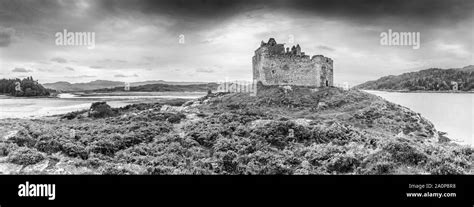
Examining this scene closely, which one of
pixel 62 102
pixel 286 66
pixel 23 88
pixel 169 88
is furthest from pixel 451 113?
pixel 23 88

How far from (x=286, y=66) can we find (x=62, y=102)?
24603mm

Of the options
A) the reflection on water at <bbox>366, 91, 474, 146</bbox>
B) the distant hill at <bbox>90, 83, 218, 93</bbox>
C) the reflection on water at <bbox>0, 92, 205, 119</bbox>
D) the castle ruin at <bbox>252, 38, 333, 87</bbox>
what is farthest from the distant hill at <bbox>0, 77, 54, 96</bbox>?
Result: the reflection on water at <bbox>366, 91, 474, 146</bbox>

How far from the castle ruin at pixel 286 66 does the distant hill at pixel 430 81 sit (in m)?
33.1

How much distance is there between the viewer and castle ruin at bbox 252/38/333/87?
2653cm

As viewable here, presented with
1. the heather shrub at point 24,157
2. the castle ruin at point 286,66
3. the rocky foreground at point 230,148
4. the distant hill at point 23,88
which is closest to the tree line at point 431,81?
the castle ruin at point 286,66

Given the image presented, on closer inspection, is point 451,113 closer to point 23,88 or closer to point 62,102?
point 62,102

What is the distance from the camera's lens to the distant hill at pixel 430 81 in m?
60.5

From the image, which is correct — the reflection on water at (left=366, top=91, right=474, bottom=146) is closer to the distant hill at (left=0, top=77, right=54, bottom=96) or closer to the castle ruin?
the castle ruin

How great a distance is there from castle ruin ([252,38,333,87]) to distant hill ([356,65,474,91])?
1303 inches
